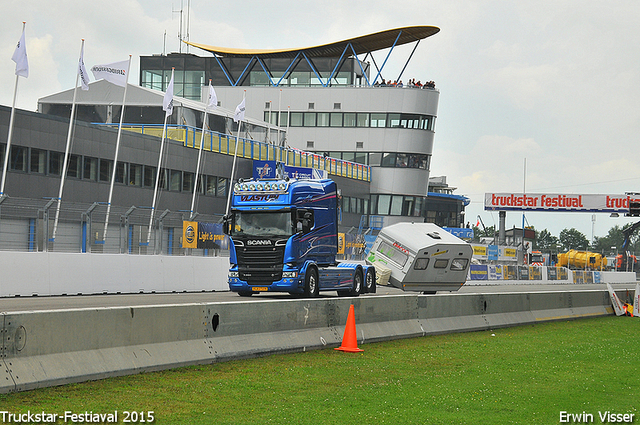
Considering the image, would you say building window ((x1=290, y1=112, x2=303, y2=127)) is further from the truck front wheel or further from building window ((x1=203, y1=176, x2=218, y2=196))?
the truck front wheel

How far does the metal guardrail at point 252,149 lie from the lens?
5047 centimetres

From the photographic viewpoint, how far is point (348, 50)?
76.7 meters

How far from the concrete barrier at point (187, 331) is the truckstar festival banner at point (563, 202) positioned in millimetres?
62694

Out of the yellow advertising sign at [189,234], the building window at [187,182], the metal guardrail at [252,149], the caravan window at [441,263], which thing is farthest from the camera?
the metal guardrail at [252,149]

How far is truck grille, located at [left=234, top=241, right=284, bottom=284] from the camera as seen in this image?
76.6 ft

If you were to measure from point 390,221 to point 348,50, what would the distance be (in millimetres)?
16922

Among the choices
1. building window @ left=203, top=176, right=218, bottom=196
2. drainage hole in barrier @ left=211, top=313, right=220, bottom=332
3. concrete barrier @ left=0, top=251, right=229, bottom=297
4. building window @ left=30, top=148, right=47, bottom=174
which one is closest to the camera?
drainage hole in barrier @ left=211, top=313, right=220, bottom=332

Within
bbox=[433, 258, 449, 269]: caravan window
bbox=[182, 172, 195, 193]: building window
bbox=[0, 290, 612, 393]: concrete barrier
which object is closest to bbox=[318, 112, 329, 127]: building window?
bbox=[182, 172, 195, 193]: building window

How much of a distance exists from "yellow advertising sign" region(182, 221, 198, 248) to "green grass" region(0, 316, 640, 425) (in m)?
17.5

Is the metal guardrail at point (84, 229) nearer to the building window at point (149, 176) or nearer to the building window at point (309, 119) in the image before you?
the building window at point (149, 176)

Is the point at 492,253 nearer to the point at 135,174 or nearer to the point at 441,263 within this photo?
the point at 135,174

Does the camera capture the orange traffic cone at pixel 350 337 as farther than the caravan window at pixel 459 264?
No

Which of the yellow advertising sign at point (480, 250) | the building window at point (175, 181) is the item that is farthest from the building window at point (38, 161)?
the yellow advertising sign at point (480, 250)

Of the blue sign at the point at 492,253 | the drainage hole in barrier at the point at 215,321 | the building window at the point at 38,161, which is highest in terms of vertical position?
the building window at the point at 38,161
